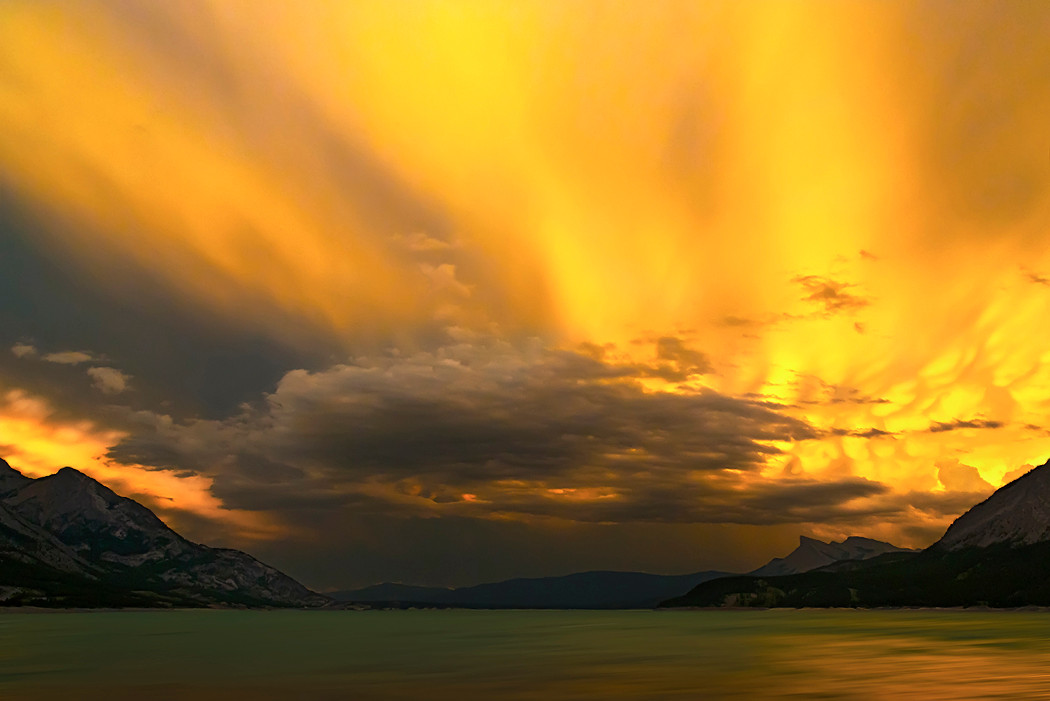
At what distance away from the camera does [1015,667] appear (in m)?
99.4

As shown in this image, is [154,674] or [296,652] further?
[296,652]

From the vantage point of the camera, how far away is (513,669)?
109 metres

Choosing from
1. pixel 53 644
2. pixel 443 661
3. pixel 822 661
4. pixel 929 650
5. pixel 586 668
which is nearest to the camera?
pixel 586 668

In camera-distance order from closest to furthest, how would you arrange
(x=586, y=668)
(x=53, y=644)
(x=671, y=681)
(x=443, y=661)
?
(x=671, y=681) < (x=586, y=668) < (x=443, y=661) < (x=53, y=644)

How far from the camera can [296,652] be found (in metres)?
151

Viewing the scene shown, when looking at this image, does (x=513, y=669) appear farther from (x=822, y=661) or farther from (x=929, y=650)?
(x=929, y=650)

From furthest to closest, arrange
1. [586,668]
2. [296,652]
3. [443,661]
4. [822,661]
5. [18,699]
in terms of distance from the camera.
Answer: [296,652], [443,661], [822,661], [586,668], [18,699]

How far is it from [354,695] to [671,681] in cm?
3229

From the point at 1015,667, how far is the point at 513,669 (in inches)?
2346

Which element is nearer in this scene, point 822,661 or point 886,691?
point 886,691

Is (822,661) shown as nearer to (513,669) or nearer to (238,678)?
(513,669)

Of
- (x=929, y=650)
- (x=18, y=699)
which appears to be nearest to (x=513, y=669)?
(x=18, y=699)

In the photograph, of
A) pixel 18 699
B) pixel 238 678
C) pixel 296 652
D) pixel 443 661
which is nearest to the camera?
pixel 18 699

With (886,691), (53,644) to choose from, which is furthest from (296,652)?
(886,691)
